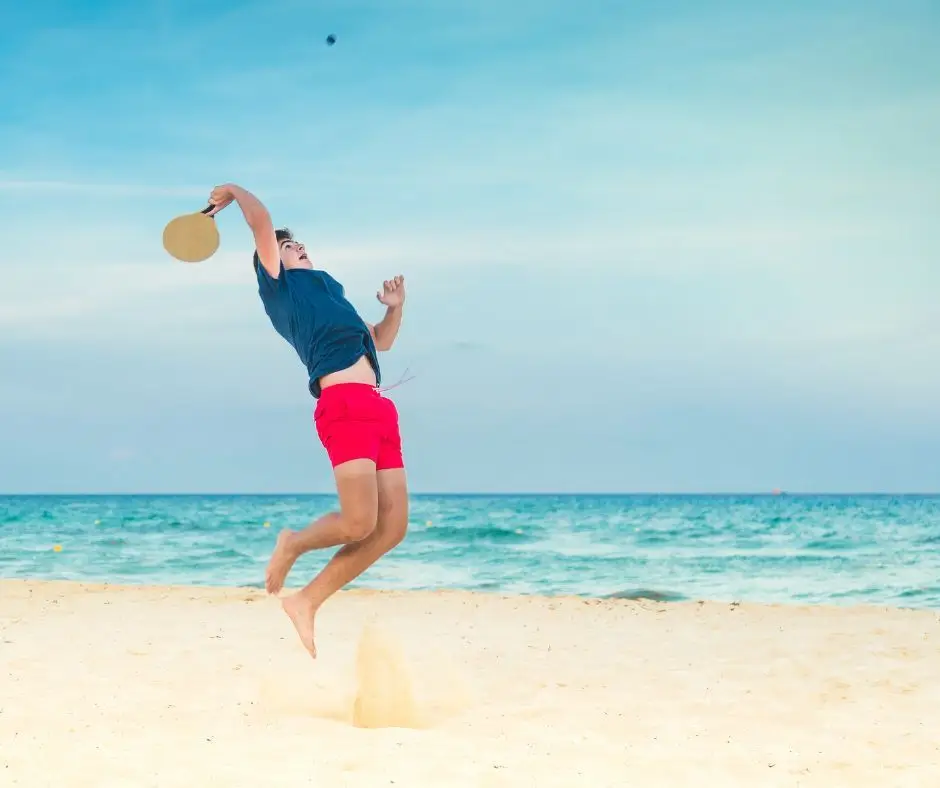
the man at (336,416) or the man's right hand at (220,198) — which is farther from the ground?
the man's right hand at (220,198)

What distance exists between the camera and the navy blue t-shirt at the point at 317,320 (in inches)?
172

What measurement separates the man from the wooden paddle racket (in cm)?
8

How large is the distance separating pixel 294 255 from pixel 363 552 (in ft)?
4.28

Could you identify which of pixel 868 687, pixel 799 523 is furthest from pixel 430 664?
pixel 799 523

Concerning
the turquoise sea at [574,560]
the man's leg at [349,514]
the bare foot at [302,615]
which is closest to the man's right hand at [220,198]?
the man's leg at [349,514]

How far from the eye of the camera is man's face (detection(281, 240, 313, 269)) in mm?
4637

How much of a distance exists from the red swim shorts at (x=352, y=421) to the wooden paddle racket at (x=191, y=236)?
0.76 meters

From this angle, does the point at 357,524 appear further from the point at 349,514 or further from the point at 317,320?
the point at 317,320

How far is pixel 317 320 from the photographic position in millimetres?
4367

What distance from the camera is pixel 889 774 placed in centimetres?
448

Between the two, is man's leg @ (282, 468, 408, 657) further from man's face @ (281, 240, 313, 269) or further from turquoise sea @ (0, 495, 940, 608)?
turquoise sea @ (0, 495, 940, 608)

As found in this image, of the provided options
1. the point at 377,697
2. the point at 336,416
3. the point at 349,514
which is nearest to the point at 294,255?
the point at 336,416

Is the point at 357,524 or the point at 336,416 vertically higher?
the point at 336,416

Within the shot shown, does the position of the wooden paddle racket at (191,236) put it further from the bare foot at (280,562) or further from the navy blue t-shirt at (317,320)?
the bare foot at (280,562)
